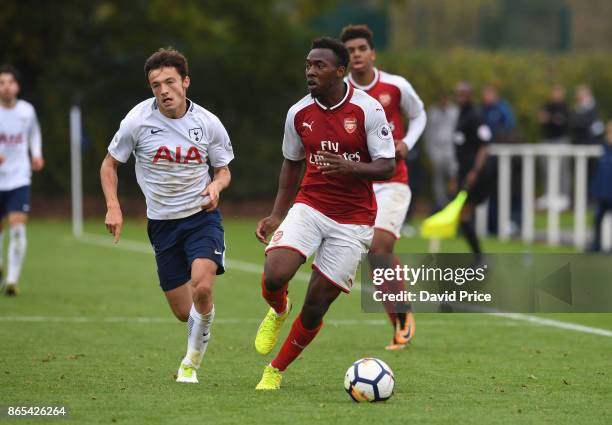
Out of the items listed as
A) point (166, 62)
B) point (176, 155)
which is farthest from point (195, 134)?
point (166, 62)

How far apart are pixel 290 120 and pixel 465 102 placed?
8.81m

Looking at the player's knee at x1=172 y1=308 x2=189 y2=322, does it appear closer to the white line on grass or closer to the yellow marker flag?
the white line on grass

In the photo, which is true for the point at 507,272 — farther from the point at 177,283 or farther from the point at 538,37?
the point at 538,37

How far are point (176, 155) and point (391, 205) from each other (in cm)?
247

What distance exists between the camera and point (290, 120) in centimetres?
827

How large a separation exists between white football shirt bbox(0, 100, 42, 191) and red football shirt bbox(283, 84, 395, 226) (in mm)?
6329

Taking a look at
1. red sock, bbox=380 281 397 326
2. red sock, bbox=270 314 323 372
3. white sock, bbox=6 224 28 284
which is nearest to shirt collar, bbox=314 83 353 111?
red sock, bbox=270 314 323 372

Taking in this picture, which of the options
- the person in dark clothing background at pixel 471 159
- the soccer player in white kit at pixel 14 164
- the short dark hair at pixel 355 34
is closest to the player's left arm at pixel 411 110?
the short dark hair at pixel 355 34

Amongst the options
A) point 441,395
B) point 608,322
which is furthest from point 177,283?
point 608,322

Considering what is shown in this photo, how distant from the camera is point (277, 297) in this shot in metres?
8.35

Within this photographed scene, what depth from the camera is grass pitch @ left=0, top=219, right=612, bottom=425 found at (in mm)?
7262

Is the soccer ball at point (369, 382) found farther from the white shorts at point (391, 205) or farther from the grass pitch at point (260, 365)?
the white shorts at point (391, 205)

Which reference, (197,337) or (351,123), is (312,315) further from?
(351,123)

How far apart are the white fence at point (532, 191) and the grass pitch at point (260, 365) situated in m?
7.17
